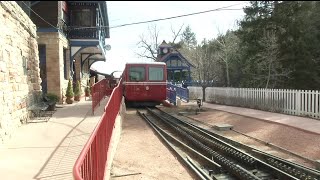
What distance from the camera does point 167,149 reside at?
10.9 metres

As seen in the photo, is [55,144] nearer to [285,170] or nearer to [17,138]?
[17,138]

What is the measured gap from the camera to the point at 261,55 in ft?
81.9

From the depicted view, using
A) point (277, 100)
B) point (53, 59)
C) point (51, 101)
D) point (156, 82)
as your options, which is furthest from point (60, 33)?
point (277, 100)

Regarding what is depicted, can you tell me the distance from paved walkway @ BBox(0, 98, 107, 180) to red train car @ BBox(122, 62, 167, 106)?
1079cm

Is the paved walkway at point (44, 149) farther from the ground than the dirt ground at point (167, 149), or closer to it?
farther from the ground

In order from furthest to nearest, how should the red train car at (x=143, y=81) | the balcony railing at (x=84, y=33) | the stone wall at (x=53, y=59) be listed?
1. the balcony railing at (x=84, y=33)
2. the red train car at (x=143, y=81)
3. the stone wall at (x=53, y=59)

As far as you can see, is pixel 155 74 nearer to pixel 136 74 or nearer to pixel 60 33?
pixel 136 74

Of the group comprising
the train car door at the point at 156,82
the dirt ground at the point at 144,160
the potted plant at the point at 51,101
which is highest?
the train car door at the point at 156,82

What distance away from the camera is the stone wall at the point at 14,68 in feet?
29.5

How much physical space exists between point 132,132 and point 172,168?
552cm

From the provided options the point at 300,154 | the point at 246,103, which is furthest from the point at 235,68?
the point at 300,154

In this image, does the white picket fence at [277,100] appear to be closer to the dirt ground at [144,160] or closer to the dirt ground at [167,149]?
the dirt ground at [167,149]

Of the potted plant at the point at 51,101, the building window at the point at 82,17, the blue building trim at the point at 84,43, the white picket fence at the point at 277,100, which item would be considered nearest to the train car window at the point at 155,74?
the blue building trim at the point at 84,43

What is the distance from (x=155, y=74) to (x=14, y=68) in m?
13.0
